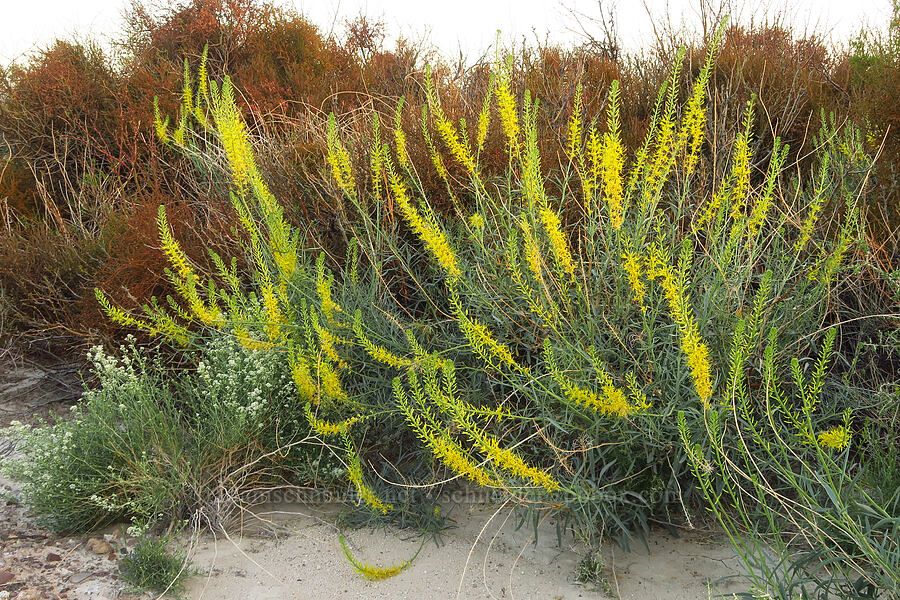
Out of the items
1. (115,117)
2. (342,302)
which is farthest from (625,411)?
(115,117)

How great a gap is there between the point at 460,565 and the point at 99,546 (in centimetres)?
131

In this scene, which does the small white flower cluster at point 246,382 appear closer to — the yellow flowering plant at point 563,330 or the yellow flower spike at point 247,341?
the yellow flowering plant at point 563,330

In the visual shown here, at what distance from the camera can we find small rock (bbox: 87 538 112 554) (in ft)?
8.14

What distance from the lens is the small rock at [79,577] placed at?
2.29m

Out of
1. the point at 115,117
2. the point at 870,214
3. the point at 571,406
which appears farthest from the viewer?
the point at 115,117

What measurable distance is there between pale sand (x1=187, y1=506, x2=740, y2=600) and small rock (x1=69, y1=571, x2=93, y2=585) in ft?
1.10

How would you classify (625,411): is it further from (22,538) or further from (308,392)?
(22,538)

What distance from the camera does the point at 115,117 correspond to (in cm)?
578

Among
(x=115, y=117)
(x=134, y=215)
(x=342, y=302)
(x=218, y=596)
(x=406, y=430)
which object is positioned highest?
(x=115, y=117)

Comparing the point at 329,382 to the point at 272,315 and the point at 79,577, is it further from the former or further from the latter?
the point at 79,577

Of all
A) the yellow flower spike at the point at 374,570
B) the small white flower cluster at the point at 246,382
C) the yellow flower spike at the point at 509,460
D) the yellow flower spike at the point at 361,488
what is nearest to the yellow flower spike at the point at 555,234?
the yellow flower spike at the point at 509,460

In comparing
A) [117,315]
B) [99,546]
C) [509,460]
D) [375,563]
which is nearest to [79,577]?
[99,546]

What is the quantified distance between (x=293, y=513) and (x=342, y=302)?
83cm

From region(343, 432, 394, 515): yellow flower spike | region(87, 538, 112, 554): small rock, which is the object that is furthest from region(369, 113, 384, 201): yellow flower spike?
region(87, 538, 112, 554): small rock
